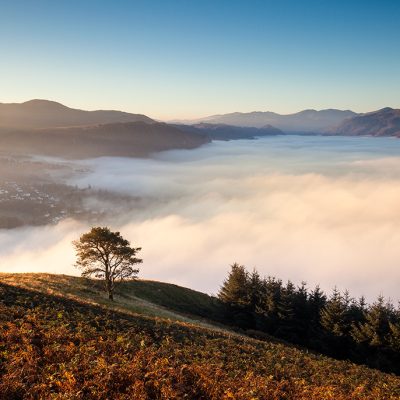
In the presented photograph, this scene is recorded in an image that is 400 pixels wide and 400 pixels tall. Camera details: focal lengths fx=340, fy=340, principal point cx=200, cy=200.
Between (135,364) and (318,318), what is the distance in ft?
162

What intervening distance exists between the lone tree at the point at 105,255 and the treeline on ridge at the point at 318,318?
77.0 feet

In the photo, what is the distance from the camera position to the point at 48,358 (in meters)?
16.7

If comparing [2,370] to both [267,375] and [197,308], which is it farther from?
[197,308]

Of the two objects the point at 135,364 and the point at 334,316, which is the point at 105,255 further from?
the point at 334,316

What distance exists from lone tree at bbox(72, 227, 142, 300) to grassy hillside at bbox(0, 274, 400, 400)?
18632mm

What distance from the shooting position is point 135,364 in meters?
17.0

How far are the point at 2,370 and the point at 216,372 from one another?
10276mm

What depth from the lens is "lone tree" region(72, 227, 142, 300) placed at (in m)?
47.4

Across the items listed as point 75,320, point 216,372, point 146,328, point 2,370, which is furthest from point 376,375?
point 2,370

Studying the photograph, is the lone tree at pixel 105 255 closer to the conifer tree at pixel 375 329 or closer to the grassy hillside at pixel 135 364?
the grassy hillside at pixel 135 364

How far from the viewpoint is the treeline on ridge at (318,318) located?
46.4 meters

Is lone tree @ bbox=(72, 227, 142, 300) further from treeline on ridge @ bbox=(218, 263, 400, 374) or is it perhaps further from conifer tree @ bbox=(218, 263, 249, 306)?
treeline on ridge @ bbox=(218, 263, 400, 374)

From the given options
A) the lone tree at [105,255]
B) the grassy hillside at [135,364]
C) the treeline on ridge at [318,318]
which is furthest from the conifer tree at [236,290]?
the grassy hillside at [135,364]

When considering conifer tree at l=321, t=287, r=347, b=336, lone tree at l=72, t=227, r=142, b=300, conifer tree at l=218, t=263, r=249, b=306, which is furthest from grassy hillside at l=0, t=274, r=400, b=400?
conifer tree at l=218, t=263, r=249, b=306
